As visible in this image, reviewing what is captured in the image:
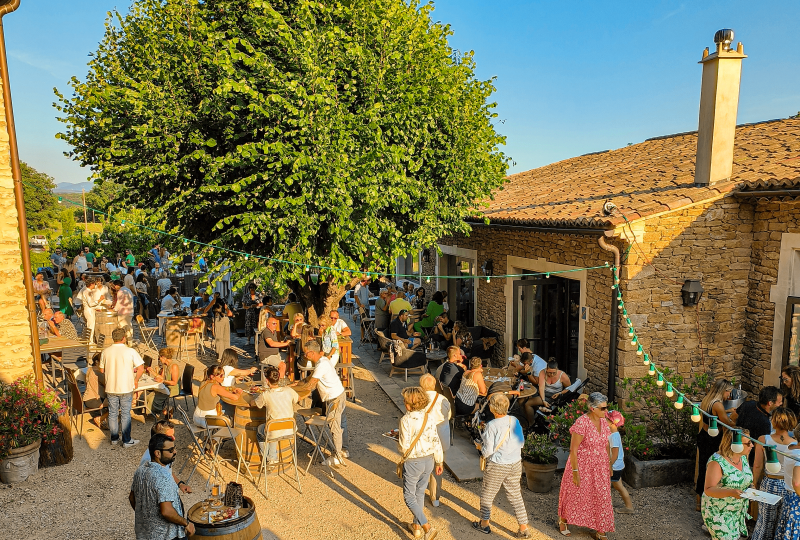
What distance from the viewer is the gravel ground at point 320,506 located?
17.3ft

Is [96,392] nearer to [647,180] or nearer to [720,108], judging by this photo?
[647,180]

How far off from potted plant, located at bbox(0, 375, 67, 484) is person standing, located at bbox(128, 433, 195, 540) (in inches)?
142

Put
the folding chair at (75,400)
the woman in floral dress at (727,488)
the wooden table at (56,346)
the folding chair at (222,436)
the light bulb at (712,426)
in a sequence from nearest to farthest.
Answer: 1. the woman in floral dress at (727,488)
2. the light bulb at (712,426)
3. the folding chair at (222,436)
4. the folding chair at (75,400)
5. the wooden table at (56,346)

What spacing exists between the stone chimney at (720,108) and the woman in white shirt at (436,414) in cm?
486

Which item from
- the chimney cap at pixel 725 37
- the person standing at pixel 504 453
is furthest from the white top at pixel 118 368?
the chimney cap at pixel 725 37

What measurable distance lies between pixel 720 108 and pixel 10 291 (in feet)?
32.3

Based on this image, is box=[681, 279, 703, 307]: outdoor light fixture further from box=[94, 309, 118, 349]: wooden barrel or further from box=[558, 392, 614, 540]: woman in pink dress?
box=[94, 309, 118, 349]: wooden barrel

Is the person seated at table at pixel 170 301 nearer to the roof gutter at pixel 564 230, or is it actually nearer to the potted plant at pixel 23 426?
the potted plant at pixel 23 426

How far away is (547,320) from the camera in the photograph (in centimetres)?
994

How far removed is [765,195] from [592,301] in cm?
251

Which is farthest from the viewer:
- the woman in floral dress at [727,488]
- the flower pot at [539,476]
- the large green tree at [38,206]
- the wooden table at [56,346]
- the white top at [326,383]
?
the large green tree at [38,206]

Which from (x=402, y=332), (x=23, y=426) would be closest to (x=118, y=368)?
(x=23, y=426)

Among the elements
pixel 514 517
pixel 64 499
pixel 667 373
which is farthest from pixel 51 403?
pixel 667 373

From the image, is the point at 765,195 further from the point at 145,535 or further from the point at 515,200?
the point at 145,535
